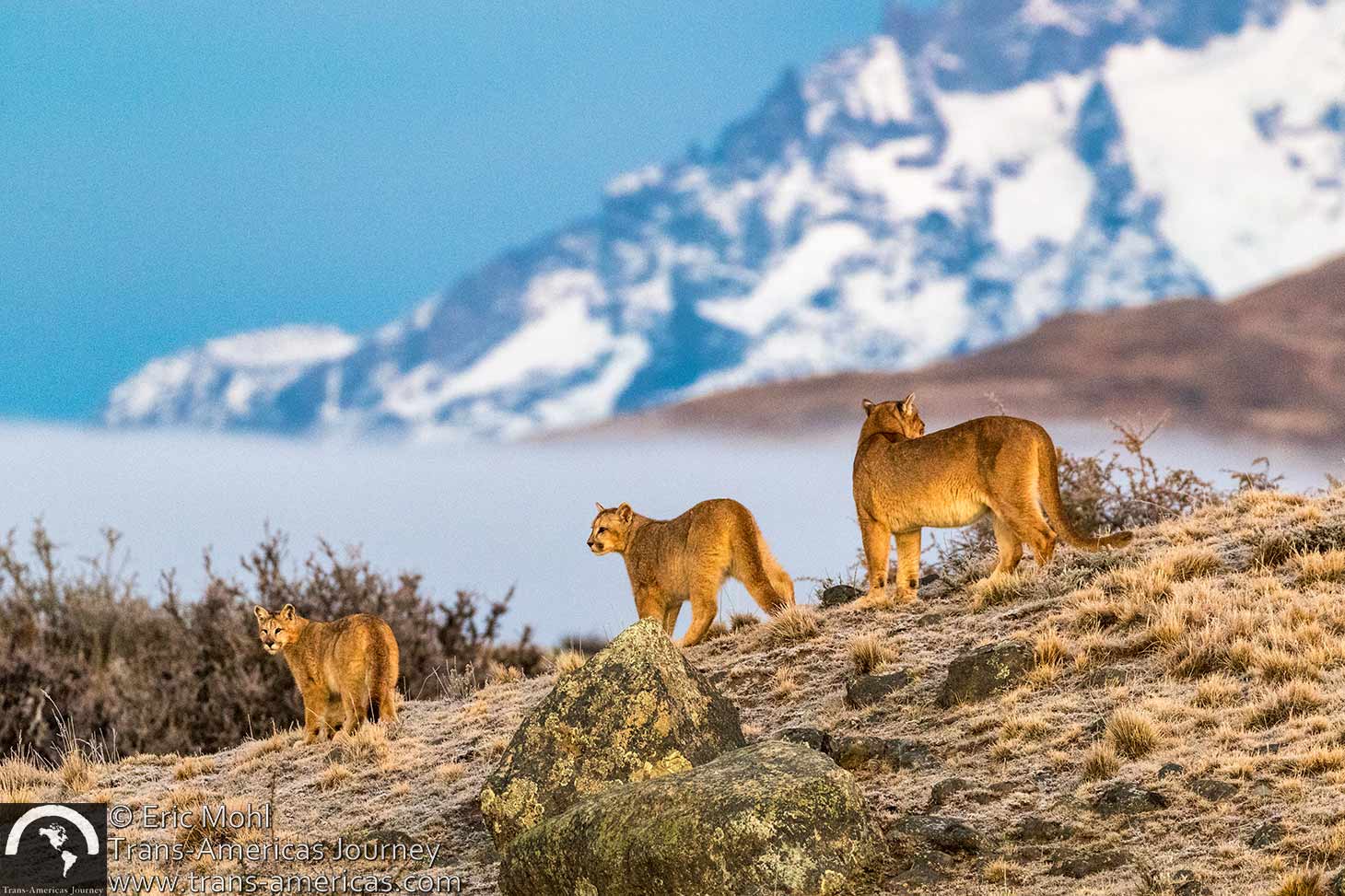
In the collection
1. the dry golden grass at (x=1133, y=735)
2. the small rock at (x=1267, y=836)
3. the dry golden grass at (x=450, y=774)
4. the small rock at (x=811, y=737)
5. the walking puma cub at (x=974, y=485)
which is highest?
the walking puma cub at (x=974, y=485)

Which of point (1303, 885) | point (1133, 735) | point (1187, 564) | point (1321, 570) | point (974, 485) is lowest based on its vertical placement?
point (1303, 885)

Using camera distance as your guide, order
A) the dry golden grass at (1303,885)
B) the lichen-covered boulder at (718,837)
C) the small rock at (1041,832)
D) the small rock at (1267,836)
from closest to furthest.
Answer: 1. the dry golden grass at (1303,885)
2. the lichen-covered boulder at (718,837)
3. the small rock at (1267,836)
4. the small rock at (1041,832)

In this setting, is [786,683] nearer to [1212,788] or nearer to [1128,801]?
[1128,801]

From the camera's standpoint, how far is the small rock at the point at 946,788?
34.1 feet

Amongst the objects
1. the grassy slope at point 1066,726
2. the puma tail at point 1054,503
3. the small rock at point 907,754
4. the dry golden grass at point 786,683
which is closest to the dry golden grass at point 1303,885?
the grassy slope at point 1066,726

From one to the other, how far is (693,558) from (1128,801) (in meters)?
5.07

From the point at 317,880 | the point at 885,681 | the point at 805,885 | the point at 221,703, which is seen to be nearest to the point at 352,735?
the point at 317,880

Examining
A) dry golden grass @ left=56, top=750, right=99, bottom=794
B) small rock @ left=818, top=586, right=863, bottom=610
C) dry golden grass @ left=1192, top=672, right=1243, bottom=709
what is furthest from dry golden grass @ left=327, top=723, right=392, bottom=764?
dry golden grass @ left=1192, top=672, right=1243, bottom=709

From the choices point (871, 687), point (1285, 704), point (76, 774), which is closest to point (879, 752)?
point (871, 687)

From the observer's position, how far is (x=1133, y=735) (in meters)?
10.6

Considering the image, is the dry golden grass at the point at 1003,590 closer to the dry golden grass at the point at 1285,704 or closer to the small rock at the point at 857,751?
the small rock at the point at 857,751

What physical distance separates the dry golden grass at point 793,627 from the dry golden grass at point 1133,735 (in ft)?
12.5

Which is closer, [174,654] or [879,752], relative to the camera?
[879,752]

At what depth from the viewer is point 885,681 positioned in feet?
41.1
